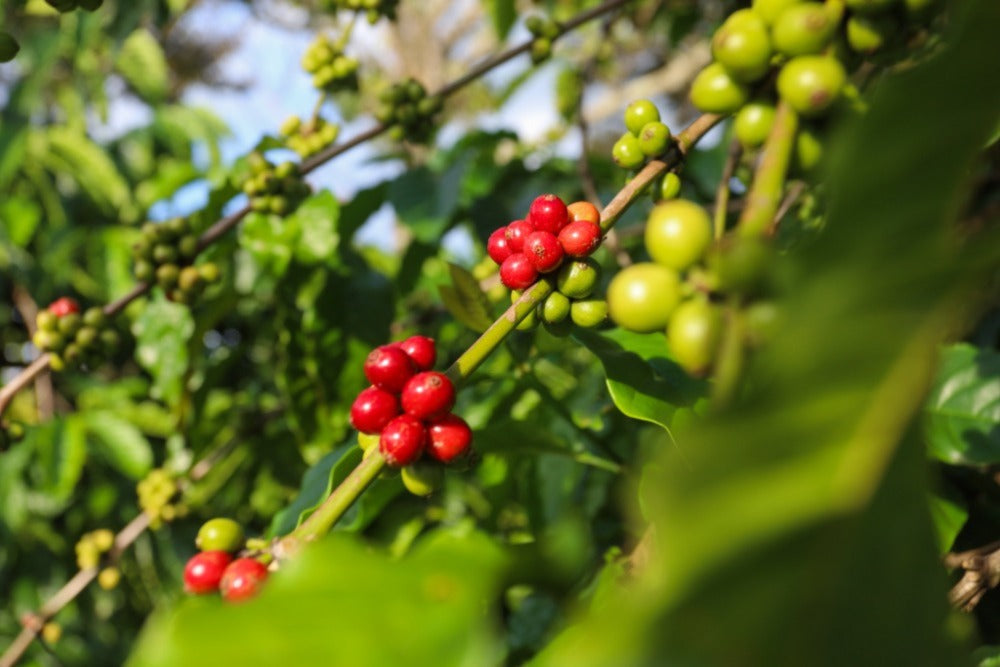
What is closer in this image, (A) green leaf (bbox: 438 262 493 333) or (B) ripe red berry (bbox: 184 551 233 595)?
(B) ripe red berry (bbox: 184 551 233 595)

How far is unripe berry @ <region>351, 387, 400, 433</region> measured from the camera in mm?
891

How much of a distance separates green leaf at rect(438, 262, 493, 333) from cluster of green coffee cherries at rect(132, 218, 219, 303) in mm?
982

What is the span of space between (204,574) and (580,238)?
56cm

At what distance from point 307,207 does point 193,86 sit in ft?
33.0

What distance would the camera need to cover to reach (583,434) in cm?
166

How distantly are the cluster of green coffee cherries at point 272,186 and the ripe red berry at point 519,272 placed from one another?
122 centimetres

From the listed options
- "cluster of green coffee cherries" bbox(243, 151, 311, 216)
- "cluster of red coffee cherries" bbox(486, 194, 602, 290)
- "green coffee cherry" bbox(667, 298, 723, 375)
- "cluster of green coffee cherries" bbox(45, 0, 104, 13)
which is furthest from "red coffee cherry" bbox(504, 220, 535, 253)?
"cluster of green coffee cherries" bbox(243, 151, 311, 216)

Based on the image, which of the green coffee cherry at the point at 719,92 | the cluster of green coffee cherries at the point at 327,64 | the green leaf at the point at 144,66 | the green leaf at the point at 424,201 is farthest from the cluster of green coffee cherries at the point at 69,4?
the green leaf at the point at 144,66

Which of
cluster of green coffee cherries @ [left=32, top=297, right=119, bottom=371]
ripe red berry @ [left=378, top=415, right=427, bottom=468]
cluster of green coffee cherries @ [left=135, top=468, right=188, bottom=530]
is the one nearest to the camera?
ripe red berry @ [left=378, top=415, right=427, bottom=468]

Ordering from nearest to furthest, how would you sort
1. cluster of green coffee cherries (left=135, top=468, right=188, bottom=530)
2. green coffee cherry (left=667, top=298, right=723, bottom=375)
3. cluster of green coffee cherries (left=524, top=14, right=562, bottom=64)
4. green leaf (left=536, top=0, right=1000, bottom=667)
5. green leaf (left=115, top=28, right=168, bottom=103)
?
1. green leaf (left=536, top=0, right=1000, bottom=667)
2. green coffee cherry (left=667, top=298, right=723, bottom=375)
3. cluster of green coffee cherries (left=524, top=14, right=562, bottom=64)
4. cluster of green coffee cherries (left=135, top=468, right=188, bottom=530)
5. green leaf (left=115, top=28, right=168, bottom=103)

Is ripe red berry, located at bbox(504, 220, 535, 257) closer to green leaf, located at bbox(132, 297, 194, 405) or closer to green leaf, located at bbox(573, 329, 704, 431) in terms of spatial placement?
green leaf, located at bbox(573, 329, 704, 431)

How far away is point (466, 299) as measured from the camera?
131 centimetres

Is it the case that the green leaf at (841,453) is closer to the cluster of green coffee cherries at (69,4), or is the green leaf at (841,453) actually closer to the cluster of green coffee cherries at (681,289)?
the cluster of green coffee cherries at (681,289)

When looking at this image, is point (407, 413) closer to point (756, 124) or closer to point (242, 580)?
point (242, 580)
